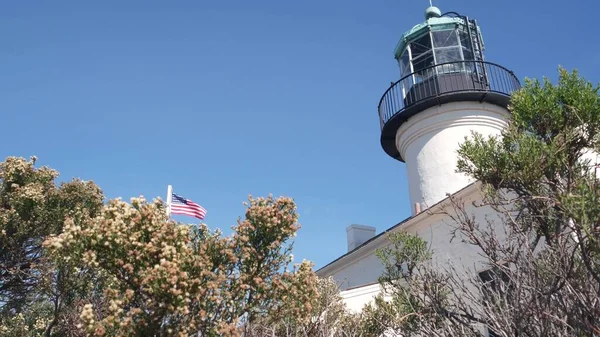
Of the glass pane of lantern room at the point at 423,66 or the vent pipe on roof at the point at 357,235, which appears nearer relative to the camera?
the glass pane of lantern room at the point at 423,66

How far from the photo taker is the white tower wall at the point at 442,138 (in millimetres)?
14695

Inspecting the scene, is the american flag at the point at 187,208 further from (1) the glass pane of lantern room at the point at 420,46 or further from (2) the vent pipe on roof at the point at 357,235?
(1) the glass pane of lantern room at the point at 420,46

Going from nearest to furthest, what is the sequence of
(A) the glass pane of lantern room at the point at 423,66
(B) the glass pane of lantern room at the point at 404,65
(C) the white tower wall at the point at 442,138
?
(C) the white tower wall at the point at 442,138, (A) the glass pane of lantern room at the point at 423,66, (B) the glass pane of lantern room at the point at 404,65

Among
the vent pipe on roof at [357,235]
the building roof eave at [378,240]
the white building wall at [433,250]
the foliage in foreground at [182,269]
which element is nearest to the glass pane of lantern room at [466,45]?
the building roof eave at [378,240]

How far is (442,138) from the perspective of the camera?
49.3 feet

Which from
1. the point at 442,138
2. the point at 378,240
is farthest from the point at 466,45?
the point at 378,240

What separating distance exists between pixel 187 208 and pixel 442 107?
365 inches

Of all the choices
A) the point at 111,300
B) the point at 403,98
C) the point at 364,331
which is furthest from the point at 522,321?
the point at 403,98

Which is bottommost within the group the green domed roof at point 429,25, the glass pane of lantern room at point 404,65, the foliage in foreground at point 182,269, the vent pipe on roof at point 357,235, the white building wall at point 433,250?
the foliage in foreground at point 182,269

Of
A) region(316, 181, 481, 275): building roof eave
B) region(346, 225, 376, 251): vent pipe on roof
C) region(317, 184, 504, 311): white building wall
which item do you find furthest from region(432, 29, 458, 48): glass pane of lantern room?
region(346, 225, 376, 251): vent pipe on roof

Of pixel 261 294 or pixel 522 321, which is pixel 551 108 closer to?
pixel 522 321

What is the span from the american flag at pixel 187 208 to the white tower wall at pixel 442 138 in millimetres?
7525

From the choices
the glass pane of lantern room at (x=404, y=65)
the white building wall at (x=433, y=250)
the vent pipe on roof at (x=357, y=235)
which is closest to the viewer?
the white building wall at (x=433, y=250)

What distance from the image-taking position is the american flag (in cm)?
1599
